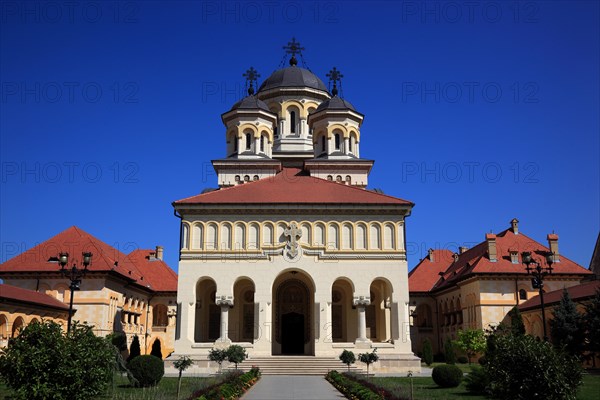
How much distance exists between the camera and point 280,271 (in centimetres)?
3281

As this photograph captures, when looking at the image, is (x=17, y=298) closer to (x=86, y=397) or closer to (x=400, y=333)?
(x=86, y=397)

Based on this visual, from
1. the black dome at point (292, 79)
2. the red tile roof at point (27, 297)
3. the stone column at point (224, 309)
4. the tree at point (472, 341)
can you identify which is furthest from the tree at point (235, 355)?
the black dome at point (292, 79)

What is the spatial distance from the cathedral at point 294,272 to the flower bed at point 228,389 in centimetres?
898

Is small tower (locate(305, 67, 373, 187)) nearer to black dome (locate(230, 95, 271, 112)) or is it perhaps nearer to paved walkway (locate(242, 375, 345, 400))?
black dome (locate(230, 95, 271, 112))

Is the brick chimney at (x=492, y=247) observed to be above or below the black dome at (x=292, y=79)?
below

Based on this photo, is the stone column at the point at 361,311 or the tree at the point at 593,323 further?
the stone column at the point at 361,311

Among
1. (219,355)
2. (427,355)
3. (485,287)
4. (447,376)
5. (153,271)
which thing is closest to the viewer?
(447,376)

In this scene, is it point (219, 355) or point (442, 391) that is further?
point (219, 355)

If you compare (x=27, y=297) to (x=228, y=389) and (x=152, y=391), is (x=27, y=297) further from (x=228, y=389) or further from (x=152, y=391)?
(x=228, y=389)

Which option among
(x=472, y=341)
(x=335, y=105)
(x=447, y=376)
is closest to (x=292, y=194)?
(x=335, y=105)

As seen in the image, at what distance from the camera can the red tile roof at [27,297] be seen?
28419 mm

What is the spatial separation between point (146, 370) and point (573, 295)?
25.2 metres

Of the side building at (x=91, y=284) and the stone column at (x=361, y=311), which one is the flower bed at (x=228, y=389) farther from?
the side building at (x=91, y=284)

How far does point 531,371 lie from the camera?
12820 millimetres
